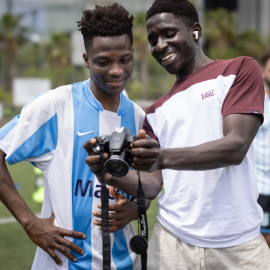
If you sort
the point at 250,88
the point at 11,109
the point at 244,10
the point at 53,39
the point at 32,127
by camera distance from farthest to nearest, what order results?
the point at 244,10 → the point at 53,39 → the point at 11,109 → the point at 32,127 → the point at 250,88

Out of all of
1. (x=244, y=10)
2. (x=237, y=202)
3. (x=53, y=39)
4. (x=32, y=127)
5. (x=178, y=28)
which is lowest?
(x=237, y=202)

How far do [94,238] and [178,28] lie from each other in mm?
1413

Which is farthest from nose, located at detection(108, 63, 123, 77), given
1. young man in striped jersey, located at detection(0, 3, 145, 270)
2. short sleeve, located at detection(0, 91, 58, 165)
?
short sleeve, located at detection(0, 91, 58, 165)

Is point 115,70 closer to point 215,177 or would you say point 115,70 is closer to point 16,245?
point 215,177

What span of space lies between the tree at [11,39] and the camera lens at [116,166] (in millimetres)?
22672

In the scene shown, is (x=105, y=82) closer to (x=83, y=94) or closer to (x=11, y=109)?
(x=83, y=94)

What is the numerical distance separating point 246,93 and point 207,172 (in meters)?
0.49

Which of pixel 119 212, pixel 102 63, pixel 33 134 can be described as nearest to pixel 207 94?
pixel 102 63

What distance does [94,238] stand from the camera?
2383 mm

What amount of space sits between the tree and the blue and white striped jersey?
21.9 metres

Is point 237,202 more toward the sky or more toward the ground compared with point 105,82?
more toward the ground

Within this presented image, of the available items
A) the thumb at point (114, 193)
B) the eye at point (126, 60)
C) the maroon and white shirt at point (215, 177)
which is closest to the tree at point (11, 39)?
the eye at point (126, 60)

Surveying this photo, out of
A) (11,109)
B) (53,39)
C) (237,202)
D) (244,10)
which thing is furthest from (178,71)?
(244,10)

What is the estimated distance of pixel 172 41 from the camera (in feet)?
7.98
